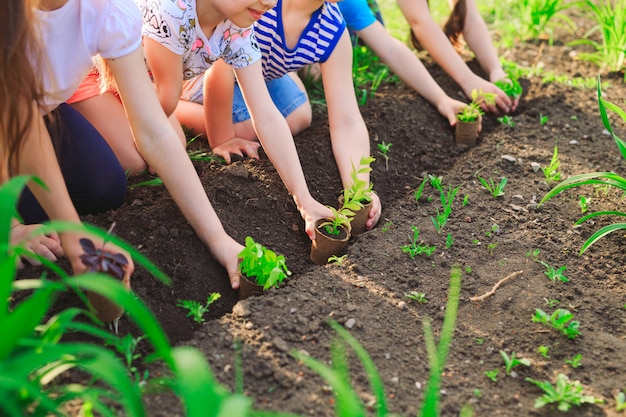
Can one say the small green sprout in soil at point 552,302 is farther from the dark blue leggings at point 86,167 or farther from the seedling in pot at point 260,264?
the dark blue leggings at point 86,167

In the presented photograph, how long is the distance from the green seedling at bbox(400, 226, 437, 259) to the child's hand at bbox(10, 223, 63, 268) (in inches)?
42.8

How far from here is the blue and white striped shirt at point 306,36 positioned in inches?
111

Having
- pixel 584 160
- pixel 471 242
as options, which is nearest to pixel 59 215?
pixel 471 242

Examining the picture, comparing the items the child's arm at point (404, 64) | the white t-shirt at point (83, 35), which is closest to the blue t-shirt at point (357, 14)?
the child's arm at point (404, 64)

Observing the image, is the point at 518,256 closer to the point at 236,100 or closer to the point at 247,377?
the point at 247,377

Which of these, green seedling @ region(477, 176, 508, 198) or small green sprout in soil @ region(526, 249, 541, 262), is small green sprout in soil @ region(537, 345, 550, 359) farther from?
green seedling @ region(477, 176, 508, 198)

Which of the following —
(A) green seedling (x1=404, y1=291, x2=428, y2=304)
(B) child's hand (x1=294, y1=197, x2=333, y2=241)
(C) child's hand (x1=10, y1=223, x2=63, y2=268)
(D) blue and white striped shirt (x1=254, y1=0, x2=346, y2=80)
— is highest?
(C) child's hand (x1=10, y1=223, x2=63, y2=268)

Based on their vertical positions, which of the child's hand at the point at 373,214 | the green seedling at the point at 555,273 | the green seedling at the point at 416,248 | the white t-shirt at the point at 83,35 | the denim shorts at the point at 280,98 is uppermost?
the white t-shirt at the point at 83,35

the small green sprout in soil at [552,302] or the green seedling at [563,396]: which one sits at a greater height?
the green seedling at [563,396]

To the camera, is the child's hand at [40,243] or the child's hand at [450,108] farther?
the child's hand at [450,108]

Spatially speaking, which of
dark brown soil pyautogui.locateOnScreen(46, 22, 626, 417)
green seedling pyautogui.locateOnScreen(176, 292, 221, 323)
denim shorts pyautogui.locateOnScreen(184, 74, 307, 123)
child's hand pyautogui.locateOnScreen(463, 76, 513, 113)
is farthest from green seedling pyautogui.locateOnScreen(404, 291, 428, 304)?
child's hand pyautogui.locateOnScreen(463, 76, 513, 113)

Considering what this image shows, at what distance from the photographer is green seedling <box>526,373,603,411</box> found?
5.79 feet

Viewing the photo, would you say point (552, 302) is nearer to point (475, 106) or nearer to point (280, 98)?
point (475, 106)

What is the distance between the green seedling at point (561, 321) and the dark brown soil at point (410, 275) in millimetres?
25
